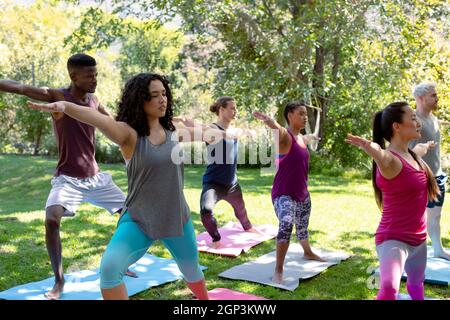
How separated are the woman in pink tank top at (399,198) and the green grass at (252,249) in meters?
1.30

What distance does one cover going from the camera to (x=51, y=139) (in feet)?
59.9

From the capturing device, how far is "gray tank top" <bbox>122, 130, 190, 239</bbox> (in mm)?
3289

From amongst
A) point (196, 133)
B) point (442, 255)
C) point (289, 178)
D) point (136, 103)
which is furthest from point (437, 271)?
point (136, 103)

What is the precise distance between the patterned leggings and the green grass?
1.75ft

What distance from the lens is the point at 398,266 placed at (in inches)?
127

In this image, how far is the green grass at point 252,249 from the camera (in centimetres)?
476

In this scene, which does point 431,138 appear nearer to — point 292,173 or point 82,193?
point 292,173

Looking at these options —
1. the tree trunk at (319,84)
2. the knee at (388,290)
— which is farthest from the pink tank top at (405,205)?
the tree trunk at (319,84)

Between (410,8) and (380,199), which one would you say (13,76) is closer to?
(410,8)

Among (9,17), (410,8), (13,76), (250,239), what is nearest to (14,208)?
(250,239)

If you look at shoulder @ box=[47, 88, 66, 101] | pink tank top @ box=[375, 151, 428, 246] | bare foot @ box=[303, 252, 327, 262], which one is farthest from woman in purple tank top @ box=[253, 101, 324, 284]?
shoulder @ box=[47, 88, 66, 101]

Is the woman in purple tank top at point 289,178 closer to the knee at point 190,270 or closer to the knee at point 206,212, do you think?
the knee at point 206,212

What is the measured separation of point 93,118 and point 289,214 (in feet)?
7.88
